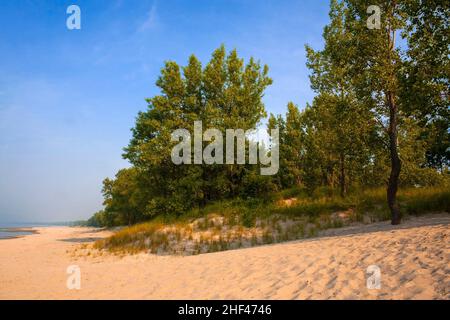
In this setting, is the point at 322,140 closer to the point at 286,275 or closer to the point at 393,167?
the point at 393,167

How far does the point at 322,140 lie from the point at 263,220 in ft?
25.4

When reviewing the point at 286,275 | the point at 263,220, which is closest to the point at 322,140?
the point at 263,220

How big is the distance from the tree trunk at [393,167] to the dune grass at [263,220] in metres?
2.20

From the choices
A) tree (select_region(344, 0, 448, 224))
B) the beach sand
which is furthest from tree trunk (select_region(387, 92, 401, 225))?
the beach sand

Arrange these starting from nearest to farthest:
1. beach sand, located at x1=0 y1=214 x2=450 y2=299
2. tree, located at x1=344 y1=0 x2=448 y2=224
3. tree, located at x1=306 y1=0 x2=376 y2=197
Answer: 1. beach sand, located at x1=0 y1=214 x2=450 y2=299
2. tree, located at x1=344 y1=0 x2=448 y2=224
3. tree, located at x1=306 y1=0 x2=376 y2=197

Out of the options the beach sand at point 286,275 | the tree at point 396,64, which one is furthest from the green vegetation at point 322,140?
the beach sand at point 286,275

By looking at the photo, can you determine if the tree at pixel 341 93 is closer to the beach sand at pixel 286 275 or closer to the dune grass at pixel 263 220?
the dune grass at pixel 263 220

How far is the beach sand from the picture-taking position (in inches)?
239

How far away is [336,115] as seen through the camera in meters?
15.4

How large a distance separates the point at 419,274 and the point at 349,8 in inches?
549

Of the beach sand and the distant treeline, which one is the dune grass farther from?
the beach sand

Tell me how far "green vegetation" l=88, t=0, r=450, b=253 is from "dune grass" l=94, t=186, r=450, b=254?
0.10 m
